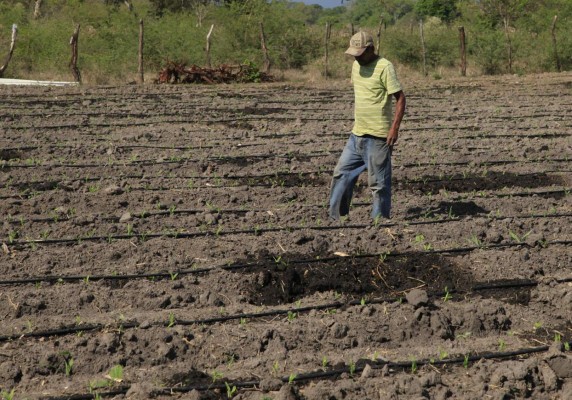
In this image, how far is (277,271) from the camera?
18.3 feet

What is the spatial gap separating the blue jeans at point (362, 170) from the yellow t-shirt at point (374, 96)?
0.09 meters

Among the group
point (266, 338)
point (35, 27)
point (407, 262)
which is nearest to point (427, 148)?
point (407, 262)

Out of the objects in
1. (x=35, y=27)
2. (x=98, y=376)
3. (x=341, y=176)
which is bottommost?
(x=98, y=376)

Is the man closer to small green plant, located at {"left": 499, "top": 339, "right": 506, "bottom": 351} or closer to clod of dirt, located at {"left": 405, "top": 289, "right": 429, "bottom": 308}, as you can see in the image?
clod of dirt, located at {"left": 405, "top": 289, "right": 429, "bottom": 308}

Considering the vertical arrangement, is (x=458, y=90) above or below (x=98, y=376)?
above

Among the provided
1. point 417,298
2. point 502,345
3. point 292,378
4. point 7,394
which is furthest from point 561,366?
point 7,394

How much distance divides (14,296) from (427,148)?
19.8 ft

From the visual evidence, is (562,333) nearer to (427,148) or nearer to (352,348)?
(352,348)

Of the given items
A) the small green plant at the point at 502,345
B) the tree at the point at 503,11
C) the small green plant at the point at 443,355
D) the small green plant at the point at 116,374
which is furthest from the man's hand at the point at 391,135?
the tree at the point at 503,11

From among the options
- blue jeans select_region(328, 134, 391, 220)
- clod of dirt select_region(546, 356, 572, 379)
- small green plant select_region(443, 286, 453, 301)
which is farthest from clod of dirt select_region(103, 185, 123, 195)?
clod of dirt select_region(546, 356, 572, 379)

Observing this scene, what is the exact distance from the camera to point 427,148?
33.2 ft

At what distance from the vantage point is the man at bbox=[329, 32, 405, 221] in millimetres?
6125

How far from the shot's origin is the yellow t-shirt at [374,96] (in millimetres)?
6195

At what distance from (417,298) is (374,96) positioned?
1.87 metres
